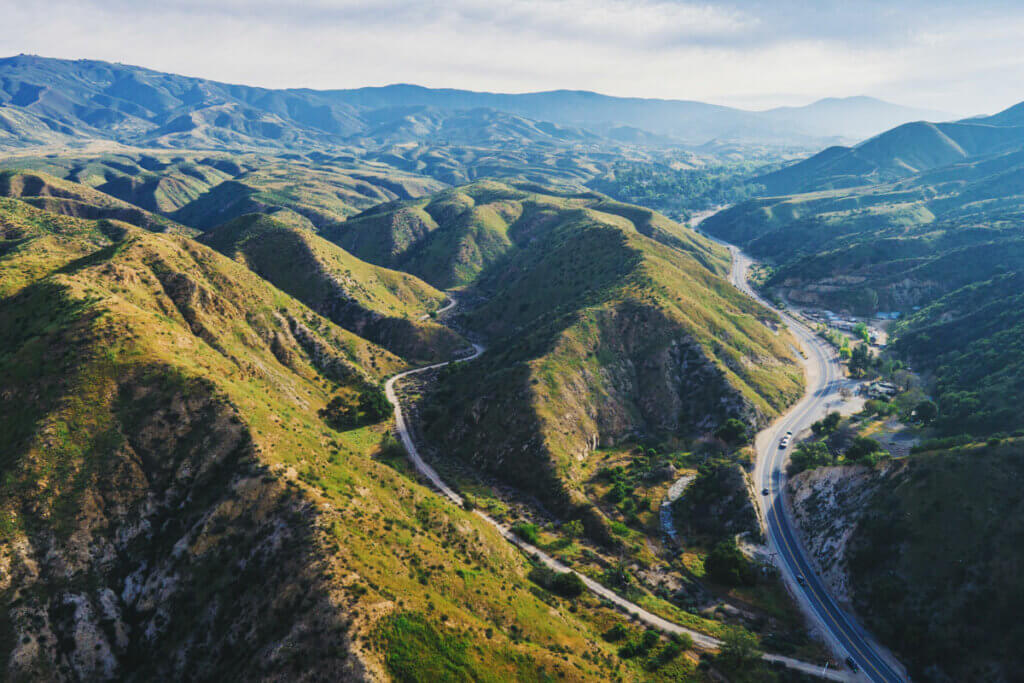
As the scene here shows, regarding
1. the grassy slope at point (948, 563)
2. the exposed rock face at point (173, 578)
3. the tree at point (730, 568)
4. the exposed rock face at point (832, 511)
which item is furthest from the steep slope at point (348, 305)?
the grassy slope at point (948, 563)

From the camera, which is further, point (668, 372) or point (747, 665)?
point (668, 372)

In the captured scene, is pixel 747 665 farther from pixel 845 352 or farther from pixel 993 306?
pixel 993 306

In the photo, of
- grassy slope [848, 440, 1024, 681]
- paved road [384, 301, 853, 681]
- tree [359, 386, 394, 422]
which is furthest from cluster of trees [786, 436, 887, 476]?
tree [359, 386, 394, 422]

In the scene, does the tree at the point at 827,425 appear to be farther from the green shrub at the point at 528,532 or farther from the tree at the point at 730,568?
the green shrub at the point at 528,532

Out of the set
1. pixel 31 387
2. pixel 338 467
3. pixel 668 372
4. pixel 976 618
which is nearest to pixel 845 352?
pixel 668 372

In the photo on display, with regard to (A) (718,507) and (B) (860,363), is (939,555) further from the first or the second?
(B) (860,363)

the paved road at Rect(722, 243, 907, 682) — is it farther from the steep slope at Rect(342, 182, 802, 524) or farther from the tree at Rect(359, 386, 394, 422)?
the tree at Rect(359, 386, 394, 422)
